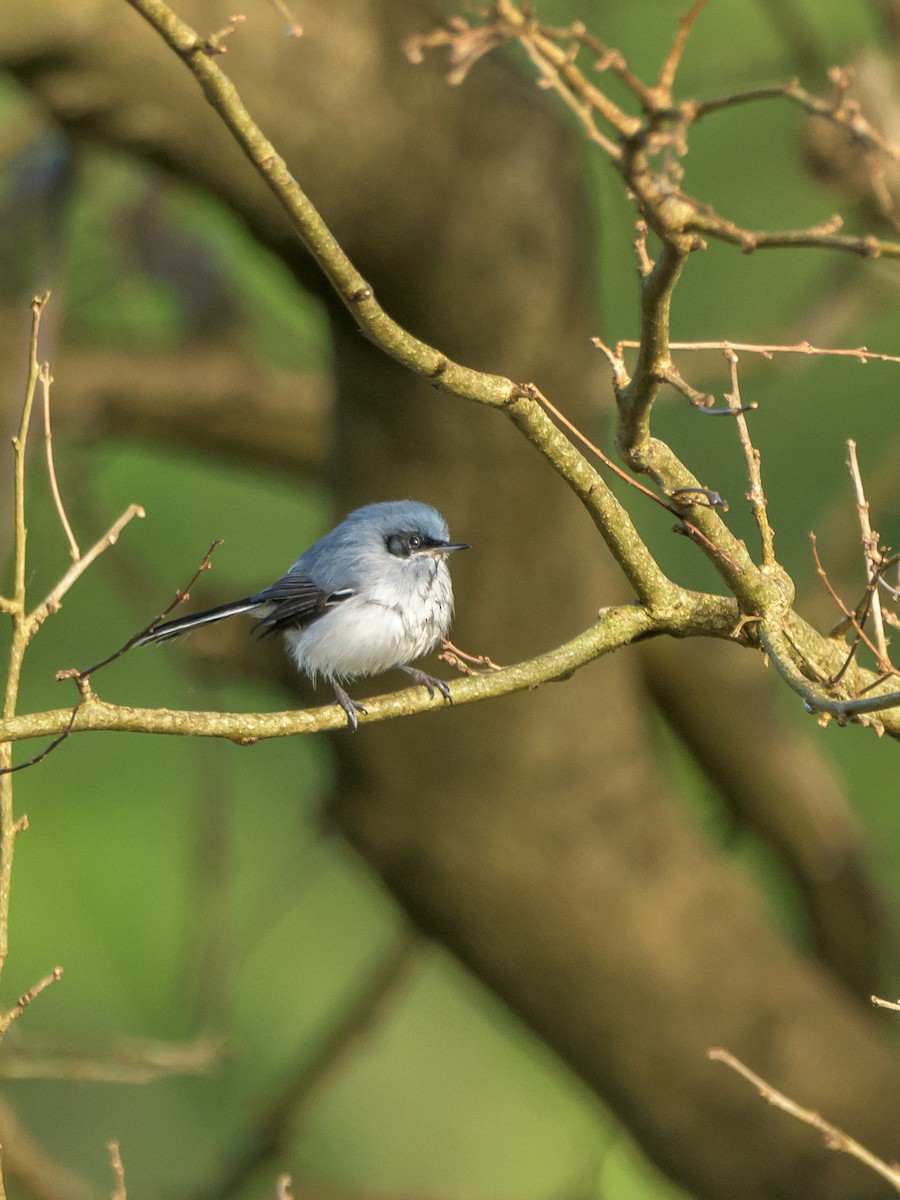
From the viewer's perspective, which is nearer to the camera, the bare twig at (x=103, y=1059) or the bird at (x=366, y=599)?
the bird at (x=366, y=599)

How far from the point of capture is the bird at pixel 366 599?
248 cm

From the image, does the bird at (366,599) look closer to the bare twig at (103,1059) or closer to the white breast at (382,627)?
the white breast at (382,627)

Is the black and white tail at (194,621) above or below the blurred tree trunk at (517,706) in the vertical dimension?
Result: below

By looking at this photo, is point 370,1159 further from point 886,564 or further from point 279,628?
point 886,564

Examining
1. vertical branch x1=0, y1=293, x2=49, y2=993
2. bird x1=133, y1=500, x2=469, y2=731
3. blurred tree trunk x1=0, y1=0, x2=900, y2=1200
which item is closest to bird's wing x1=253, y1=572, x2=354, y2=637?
bird x1=133, y1=500, x2=469, y2=731

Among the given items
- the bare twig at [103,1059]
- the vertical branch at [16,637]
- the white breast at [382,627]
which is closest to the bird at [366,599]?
the white breast at [382,627]

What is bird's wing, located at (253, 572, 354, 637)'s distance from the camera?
8.63ft

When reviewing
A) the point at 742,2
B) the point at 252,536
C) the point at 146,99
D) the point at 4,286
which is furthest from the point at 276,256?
the point at 742,2

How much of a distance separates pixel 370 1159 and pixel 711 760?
3124mm

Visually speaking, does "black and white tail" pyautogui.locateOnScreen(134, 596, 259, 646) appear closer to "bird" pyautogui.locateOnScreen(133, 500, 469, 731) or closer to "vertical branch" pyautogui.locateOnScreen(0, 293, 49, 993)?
"bird" pyautogui.locateOnScreen(133, 500, 469, 731)

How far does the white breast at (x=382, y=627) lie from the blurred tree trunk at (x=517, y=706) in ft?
3.25

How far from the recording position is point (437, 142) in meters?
3.35

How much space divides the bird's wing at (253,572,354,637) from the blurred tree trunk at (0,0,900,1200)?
0.88m

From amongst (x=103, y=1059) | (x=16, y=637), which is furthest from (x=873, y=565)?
(x=103, y=1059)
